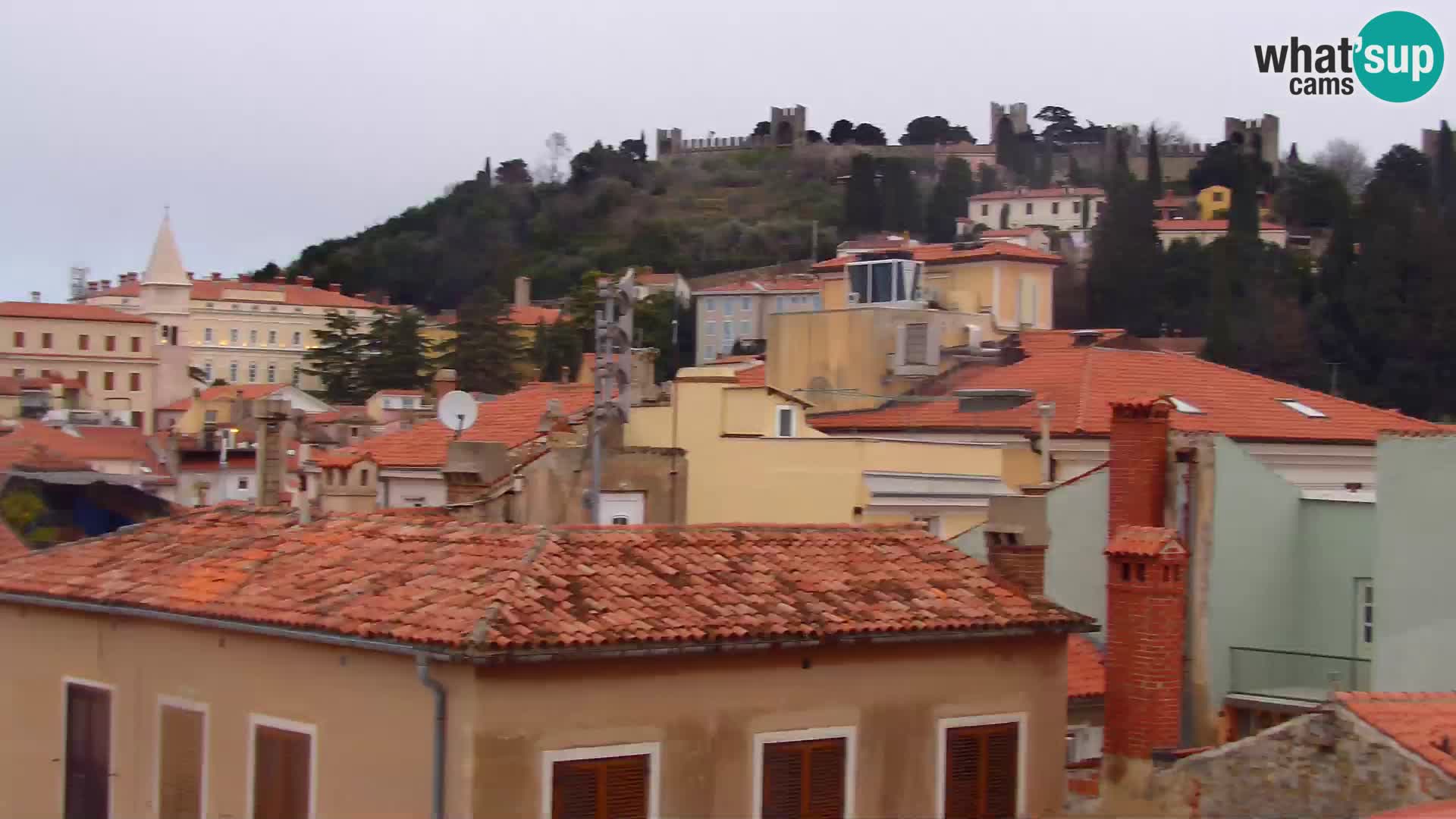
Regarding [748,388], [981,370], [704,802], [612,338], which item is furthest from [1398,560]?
[981,370]

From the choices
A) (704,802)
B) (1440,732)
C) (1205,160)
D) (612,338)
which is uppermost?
(1205,160)

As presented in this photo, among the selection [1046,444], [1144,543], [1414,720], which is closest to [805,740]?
[1144,543]

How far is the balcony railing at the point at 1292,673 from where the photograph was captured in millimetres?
16188

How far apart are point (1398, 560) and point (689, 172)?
471ft

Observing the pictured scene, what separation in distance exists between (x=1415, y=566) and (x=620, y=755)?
245 inches

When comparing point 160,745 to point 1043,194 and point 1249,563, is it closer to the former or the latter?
point 1249,563

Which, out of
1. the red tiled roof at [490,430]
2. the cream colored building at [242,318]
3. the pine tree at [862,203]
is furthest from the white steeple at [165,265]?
the red tiled roof at [490,430]

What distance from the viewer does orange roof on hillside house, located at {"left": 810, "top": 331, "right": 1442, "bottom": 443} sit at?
2628cm

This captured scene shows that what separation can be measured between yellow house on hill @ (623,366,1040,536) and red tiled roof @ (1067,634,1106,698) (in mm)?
6178

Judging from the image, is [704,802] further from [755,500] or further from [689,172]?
[689,172]

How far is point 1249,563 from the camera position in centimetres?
1672

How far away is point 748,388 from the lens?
26047 millimetres

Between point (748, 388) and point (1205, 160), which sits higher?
point (1205, 160)

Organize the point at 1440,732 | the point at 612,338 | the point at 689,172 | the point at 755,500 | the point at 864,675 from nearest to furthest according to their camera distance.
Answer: the point at 1440,732 → the point at 864,675 → the point at 612,338 → the point at 755,500 → the point at 689,172
